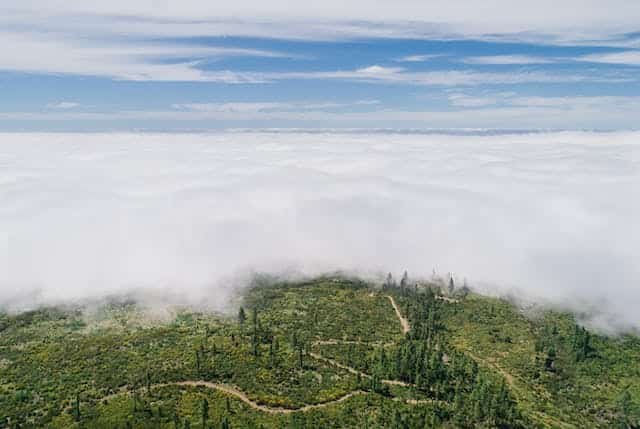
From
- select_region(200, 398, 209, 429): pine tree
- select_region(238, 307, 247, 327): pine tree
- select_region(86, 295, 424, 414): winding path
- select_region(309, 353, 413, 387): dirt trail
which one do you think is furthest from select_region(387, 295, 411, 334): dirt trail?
select_region(200, 398, 209, 429): pine tree

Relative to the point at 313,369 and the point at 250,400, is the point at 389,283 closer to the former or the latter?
the point at 313,369

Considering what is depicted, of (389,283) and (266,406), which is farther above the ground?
(266,406)

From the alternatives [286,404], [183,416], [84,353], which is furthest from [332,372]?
[84,353]

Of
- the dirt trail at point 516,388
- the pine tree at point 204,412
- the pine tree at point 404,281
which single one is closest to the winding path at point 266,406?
the pine tree at point 204,412

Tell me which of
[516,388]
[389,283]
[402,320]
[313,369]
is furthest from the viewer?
[389,283]

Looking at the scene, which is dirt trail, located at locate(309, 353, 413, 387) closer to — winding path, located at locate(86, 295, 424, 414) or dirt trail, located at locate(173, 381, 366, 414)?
winding path, located at locate(86, 295, 424, 414)

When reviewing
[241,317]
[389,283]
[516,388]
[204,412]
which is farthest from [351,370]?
[389,283]

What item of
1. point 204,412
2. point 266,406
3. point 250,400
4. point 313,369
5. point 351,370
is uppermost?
point 204,412

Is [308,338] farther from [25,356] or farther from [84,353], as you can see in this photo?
[25,356]

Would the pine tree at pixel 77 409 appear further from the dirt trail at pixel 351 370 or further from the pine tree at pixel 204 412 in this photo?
the dirt trail at pixel 351 370
